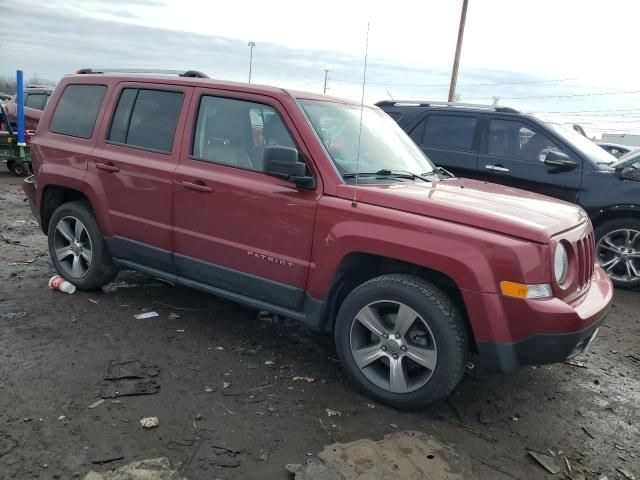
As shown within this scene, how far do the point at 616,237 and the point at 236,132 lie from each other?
4746 millimetres

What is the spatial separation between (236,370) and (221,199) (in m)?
1.21

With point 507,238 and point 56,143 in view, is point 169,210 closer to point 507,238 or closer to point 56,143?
point 56,143

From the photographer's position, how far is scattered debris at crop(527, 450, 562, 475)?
286 centimetres

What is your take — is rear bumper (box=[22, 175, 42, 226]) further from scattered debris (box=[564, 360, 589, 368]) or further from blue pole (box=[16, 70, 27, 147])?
blue pole (box=[16, 70, 27, 147])

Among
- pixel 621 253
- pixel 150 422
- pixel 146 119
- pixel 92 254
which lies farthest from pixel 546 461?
pixel 621 253

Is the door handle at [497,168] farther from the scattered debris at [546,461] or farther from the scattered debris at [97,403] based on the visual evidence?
the scattered debris at [97,403]

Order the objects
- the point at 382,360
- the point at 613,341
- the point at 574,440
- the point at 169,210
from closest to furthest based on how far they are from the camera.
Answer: the point at 574,440, the point at 382,360, the point at 169,210, the point at 613,341

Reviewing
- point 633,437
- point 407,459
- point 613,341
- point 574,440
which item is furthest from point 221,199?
point 613,341

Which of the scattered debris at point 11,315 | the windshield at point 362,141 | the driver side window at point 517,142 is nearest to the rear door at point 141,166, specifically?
the scattered debris at point 11,315

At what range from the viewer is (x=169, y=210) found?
415 cm

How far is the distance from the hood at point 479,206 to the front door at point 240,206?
46cm

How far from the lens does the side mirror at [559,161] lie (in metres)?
6.25

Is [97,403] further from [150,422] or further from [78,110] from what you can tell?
[78,110]

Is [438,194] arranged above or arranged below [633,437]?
above
